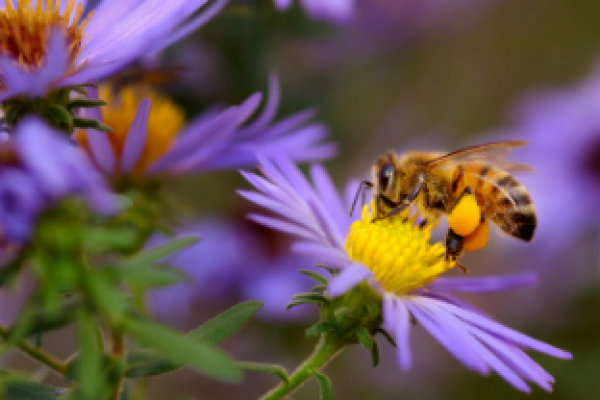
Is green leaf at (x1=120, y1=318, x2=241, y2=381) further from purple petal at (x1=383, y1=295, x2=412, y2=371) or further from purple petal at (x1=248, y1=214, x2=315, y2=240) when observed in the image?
purple petal at (x1=248, y1=214, x2=315, y2=240)

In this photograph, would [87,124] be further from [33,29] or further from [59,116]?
[33,29]

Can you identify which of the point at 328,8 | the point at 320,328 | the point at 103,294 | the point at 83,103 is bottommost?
the point at 320,328

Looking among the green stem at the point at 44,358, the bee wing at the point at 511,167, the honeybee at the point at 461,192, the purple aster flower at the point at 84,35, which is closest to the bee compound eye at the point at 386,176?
the honeybee at the point at 461,192

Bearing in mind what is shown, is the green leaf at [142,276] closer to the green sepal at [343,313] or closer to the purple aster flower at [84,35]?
the purple aster flower at [84,35]

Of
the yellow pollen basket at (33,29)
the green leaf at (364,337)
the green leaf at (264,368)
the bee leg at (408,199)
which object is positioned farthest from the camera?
the bee leg at (408,199)

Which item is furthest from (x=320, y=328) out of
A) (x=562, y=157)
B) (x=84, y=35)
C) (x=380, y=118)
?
(x=380, y=118)

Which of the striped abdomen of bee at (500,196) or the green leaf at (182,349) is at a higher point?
the striped abdomen of bee at (500,196)

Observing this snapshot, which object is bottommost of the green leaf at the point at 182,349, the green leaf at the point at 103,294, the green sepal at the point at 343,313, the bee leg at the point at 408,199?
the green sepal at the point at 343,313
